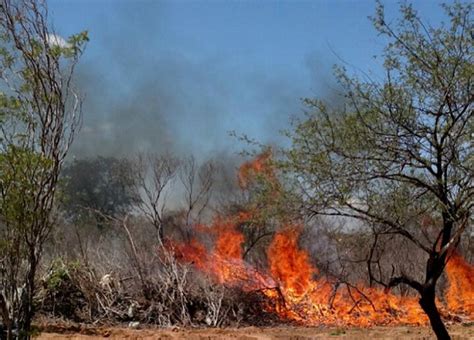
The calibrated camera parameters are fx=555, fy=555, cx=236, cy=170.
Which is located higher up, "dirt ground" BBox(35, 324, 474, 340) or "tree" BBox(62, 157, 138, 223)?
"tree" BBox(62, 157, 138, 223)

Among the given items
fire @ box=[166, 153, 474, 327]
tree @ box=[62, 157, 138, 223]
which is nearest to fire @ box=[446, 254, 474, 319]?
fire @ box=[166, 153, 474, 327]

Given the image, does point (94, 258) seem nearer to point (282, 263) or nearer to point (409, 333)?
point (282, 263)

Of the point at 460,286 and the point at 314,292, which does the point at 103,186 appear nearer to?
the point at 314,292

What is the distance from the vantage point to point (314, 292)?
17.1 meters

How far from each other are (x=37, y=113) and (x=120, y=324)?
1047cm

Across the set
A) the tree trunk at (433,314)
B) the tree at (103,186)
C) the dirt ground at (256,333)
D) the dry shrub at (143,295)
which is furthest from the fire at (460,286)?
the tree at (103,186)

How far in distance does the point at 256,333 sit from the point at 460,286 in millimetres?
7057

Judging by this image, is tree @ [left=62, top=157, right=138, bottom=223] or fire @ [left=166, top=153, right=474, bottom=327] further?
tree @ [left=62, top=157, right=138, bottom=223]

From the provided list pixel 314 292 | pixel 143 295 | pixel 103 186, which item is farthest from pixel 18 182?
pixel 103 186

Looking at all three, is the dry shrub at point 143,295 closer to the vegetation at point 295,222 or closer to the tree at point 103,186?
the vegetation at point 295,222

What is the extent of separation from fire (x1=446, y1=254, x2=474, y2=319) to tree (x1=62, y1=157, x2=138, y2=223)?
519 inches

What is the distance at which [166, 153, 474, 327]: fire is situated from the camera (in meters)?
16.3

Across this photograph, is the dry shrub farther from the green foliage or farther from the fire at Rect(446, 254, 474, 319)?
the green foliage

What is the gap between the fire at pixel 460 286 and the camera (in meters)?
16.4
